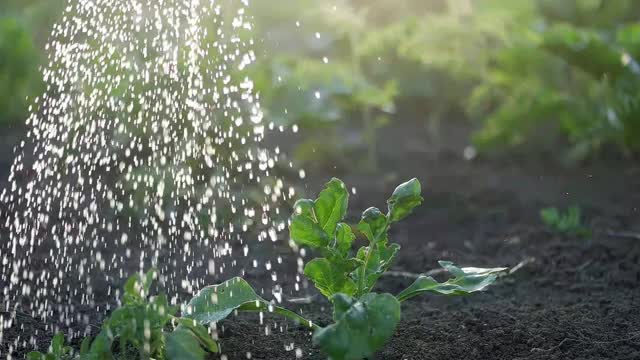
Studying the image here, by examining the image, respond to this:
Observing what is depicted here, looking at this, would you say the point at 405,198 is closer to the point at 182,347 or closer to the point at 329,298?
the point at 329,298

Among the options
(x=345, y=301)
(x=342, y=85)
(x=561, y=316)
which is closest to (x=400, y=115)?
(x=342, y=85)

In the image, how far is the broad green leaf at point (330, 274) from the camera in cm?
208

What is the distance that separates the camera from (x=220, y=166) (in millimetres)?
3895

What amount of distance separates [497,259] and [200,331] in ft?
6.12

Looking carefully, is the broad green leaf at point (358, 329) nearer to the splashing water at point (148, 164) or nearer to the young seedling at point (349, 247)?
the young seedling at point (349, 247)

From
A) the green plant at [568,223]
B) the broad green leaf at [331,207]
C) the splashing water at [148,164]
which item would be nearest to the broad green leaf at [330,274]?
the broad green leaf at [331,207]

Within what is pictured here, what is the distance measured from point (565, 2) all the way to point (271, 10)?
2.04 m

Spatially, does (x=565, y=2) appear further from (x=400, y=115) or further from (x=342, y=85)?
(x=342, y=85)

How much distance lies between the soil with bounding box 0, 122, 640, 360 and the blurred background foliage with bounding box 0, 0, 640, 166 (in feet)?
0.55

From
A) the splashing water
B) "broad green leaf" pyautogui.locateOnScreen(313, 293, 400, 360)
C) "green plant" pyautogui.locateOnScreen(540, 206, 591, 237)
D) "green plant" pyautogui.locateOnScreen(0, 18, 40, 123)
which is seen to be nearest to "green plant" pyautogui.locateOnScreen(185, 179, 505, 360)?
"broad green leaf" pyautogui.locateOnScreen(313, 293, 400, 360)

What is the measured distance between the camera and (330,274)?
6.89ft

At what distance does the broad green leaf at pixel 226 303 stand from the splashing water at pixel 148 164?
92cm

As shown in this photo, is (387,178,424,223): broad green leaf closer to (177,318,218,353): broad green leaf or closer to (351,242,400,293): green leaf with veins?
(351,242,400,293): green leaf with veins

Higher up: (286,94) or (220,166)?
(286,94)
